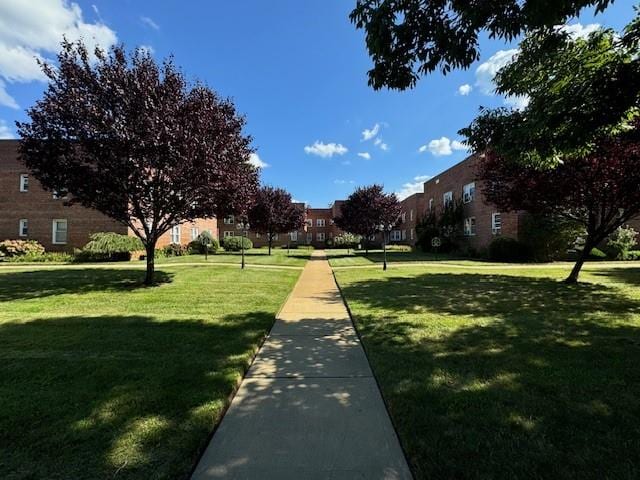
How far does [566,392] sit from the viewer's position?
3424 millimetres

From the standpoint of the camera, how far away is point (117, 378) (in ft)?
12.5

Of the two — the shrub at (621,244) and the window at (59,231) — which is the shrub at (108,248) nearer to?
the window at (59,231)

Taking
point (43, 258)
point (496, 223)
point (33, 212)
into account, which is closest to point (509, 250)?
point (496, 223)

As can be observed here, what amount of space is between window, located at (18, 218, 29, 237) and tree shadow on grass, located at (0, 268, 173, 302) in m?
14.7

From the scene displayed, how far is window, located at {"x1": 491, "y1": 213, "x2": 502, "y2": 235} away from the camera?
21.9 metres

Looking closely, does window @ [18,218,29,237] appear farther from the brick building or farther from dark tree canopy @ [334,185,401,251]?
dark tree canopy @ [334,185,401,251]

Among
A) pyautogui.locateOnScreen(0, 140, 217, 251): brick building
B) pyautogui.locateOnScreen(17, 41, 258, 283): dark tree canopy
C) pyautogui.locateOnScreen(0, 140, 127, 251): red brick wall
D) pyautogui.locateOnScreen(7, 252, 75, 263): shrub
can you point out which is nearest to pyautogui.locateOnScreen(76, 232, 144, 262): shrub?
pyautogui.locateOnScreen(7, 252, 75, 263): shrub

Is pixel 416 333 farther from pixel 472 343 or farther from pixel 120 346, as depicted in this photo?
pixel 120 346

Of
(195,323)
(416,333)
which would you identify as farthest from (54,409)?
(416,333)

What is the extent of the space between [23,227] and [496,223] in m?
31.7

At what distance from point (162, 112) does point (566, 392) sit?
33.1ft

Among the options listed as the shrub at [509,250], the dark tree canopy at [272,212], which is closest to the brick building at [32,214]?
the dark tree canopy at [272,212]

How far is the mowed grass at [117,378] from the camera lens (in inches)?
96.7

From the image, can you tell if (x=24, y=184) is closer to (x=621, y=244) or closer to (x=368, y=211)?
(x=368, y=211)
